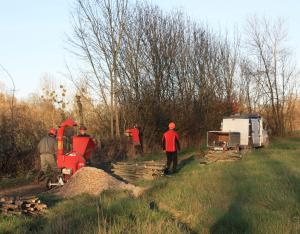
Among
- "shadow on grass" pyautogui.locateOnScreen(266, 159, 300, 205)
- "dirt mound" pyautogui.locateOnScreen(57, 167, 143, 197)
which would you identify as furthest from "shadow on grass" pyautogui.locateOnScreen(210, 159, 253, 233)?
"dirt mound" pyautogui.locateOnScreen(57, 167, 143, 197)

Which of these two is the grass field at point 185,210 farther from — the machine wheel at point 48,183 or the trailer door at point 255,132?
the trailer door at point 255,132

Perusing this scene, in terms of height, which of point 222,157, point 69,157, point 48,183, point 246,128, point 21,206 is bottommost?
point 48,183

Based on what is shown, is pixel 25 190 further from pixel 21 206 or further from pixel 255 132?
pixel 255 132

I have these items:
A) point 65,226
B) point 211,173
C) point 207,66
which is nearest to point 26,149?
point 211,173

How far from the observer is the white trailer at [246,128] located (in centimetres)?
2923

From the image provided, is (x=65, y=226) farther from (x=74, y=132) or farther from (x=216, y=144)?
(x=216, y=144)

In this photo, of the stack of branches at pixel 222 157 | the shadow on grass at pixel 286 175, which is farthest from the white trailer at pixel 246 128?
the shadow on grass at pixel 286 175

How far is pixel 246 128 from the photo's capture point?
29.3 m

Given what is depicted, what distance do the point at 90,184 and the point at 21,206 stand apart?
11.7 ft

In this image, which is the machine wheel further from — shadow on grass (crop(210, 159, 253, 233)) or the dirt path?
shadow on grass (crop(210, 159, 253, 233))

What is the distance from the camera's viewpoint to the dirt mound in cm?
1205

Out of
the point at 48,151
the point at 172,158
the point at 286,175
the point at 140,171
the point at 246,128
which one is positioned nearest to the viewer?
the point at 286,175

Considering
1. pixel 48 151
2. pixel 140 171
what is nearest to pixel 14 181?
pixel 48 151

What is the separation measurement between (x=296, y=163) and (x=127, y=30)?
16.5 m
